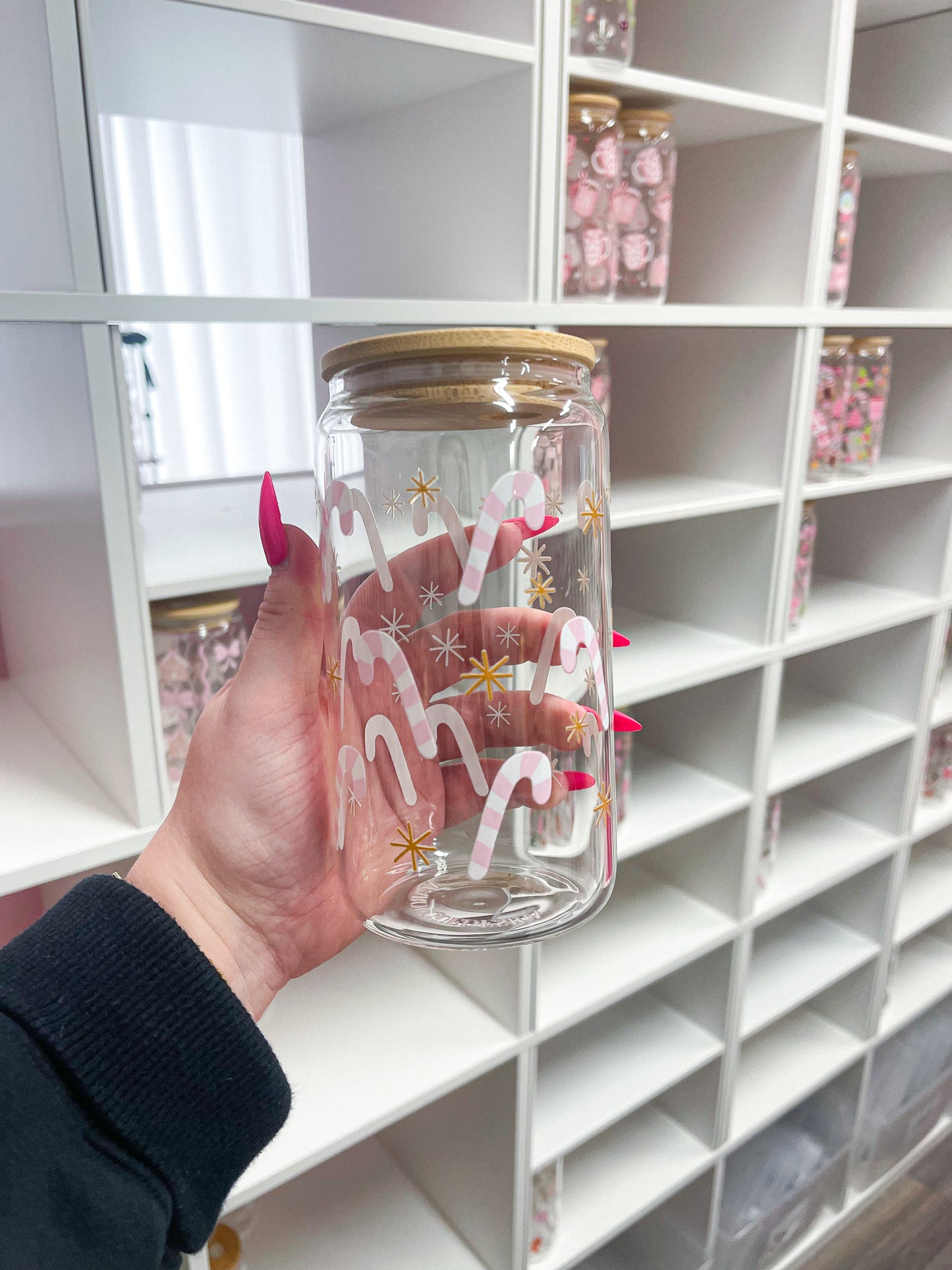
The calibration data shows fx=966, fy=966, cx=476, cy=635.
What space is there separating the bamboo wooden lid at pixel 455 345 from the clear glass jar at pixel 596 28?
0.72 metres

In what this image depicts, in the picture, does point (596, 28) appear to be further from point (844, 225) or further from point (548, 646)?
point (548, 646)

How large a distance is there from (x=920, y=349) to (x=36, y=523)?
63.1 inches

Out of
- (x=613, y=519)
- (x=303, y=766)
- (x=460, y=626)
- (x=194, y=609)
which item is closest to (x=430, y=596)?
(x=460, y=626)

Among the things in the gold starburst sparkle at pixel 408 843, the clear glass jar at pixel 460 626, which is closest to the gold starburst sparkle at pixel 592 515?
the clear glass jar at pixel 460 626

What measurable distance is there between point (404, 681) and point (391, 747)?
46mm

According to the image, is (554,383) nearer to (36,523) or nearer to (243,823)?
(243,823)

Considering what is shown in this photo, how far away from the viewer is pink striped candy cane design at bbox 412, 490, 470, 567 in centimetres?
53

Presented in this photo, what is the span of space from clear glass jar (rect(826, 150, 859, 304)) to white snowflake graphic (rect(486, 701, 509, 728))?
1135mm

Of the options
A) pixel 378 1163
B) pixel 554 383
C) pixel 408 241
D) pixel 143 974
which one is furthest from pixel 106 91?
pixel 378 1163

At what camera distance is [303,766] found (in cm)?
80

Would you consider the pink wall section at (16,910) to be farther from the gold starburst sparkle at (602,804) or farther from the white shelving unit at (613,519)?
the gold starburst sparkle at (602,804)

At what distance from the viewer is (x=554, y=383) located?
549 millimetres

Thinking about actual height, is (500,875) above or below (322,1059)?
above

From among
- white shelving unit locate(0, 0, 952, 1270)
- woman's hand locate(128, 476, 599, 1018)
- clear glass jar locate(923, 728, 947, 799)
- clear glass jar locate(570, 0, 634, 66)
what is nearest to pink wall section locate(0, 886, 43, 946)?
white shelving unit locate(0, 0, 952, 1270)
